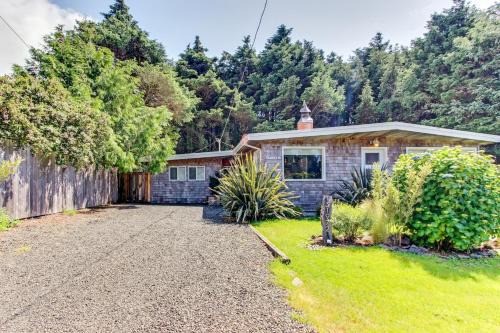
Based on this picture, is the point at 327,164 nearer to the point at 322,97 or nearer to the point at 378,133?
the point at 378,133

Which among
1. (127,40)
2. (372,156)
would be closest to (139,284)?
(372,156)

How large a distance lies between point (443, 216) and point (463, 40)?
1929 cm

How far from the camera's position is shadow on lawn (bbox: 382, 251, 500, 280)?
13.8 feet

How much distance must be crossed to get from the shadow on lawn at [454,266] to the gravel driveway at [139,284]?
2.27 metres

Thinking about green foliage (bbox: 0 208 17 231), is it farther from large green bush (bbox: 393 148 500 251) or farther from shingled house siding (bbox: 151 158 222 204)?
shingled house siding (bbox: 151 158 222 204)

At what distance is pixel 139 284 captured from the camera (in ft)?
12.2

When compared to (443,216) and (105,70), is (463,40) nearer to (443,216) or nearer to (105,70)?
(443,216)

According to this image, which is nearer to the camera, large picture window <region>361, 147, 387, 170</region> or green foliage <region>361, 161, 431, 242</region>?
green foliage <region>361, 161, 431, 242</region>

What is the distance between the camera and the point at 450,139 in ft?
35.9

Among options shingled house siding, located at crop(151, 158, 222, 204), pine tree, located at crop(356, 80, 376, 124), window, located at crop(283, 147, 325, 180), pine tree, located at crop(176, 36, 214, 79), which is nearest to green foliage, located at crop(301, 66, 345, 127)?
pine tree, located at crop(356, 80, 376, 124)

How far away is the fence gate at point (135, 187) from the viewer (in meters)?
16.7

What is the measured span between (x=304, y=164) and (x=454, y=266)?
21.0 ft

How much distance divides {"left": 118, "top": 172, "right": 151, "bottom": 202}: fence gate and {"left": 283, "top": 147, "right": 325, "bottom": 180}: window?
9293 millimetres

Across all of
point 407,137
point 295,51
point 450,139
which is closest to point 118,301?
point 407,137
